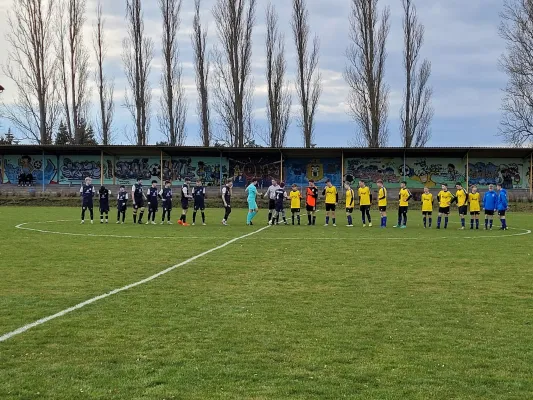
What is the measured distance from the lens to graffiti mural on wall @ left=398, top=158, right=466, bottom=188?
159 ft

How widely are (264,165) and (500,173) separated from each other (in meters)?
18.8

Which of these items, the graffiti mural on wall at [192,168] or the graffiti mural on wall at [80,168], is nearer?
the graffiti mural on wall at [192,168]

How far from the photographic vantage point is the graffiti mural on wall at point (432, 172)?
48.5 metres

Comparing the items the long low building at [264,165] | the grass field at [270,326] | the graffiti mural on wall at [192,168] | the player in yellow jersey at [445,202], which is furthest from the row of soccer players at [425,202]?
the graffiti mural on wall at [192,168]

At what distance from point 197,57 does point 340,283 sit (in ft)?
152

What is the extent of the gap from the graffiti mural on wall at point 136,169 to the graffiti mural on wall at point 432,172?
20153 millimetres

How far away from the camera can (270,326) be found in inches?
299

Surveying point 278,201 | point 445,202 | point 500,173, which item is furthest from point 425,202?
point 500,173

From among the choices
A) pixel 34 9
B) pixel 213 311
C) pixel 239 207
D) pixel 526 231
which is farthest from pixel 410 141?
pixel 213 311

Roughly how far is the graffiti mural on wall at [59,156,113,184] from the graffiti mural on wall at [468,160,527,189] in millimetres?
29913

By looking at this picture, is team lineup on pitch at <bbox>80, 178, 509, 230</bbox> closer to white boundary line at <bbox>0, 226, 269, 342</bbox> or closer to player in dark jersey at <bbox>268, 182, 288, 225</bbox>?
player in dark jersey at <bbox>268, 182, 288, 225</bbox>

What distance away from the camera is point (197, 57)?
54.3 m

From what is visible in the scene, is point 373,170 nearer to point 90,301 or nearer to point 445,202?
point 445,202

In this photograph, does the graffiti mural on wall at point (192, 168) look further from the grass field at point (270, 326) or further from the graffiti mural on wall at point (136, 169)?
the grass field at point (270, 326)
